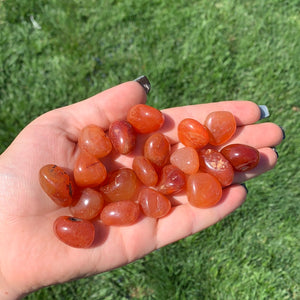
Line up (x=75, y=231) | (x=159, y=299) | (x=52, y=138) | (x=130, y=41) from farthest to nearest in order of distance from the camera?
(x=130, y=41), (x=159, y=299), (x=52, y=138), (x=75, y=231)

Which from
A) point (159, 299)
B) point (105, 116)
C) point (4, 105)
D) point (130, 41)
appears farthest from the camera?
point (130, 41)

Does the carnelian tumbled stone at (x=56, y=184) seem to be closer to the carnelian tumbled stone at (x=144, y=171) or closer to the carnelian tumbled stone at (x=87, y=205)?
the carnelian tumbled stone at (x=87, y=205)

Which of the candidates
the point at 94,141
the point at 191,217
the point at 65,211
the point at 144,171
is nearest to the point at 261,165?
the point at 191,217

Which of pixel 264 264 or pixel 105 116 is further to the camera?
pixel 264 264

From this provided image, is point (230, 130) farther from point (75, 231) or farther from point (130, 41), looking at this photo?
point (130, 41)

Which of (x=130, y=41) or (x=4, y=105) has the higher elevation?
(x=130, y=41)

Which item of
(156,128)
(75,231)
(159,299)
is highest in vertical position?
(156,128)

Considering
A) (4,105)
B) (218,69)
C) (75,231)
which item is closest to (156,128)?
(75,231)

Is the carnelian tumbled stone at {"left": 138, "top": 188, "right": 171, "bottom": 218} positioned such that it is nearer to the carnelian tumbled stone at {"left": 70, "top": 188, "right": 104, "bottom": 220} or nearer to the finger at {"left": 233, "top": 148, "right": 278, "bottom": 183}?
the carnelian tumbled stone at {"left": 70, "top": 188, "right": 104, "bottom": 220}
